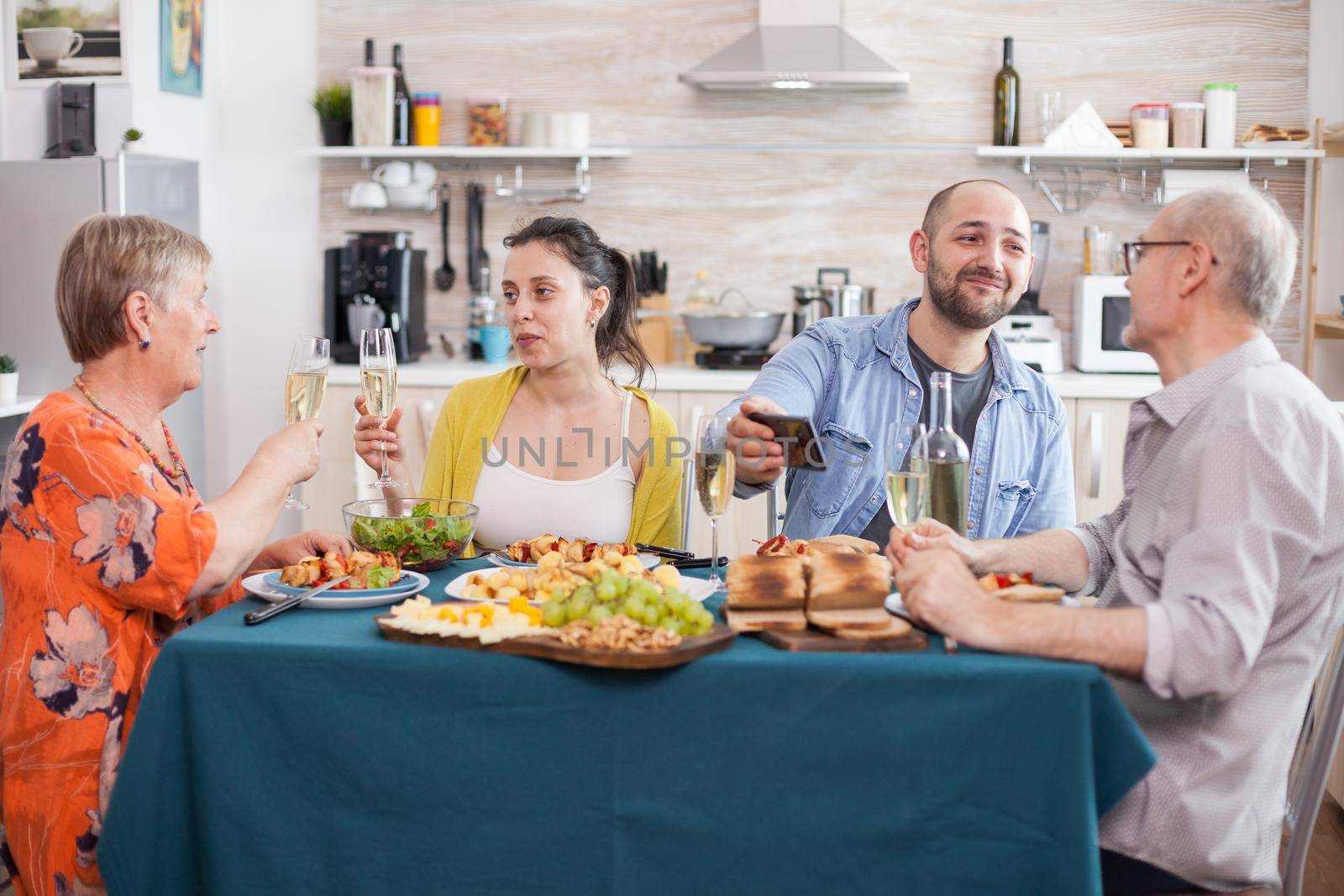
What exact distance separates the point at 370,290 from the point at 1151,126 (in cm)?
284

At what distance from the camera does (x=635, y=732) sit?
147cm

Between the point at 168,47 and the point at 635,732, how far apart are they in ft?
12.6

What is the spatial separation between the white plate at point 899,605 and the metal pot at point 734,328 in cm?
269

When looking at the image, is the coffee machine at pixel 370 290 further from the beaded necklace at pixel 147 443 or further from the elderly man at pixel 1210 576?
the elderly man at pixel 1210 576

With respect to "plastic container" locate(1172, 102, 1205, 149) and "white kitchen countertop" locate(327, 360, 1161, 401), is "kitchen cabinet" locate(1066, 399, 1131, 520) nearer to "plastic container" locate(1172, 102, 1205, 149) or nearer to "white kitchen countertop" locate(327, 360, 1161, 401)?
"white kitchen countertop" locate(327, 360, 1161, 401)

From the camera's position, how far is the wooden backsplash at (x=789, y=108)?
4.49 metres

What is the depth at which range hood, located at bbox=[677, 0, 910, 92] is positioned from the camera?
422cm

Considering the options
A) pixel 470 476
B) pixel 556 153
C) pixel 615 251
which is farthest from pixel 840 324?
pixel 556 153

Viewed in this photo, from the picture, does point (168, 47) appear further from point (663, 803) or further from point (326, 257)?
point (663, 803)

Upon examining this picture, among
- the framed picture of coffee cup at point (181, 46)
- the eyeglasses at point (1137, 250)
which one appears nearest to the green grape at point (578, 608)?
the eyeglasses at point (1137, 250)

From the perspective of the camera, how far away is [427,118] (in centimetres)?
463

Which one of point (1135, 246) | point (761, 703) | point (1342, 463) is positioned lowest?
point (761, 703)

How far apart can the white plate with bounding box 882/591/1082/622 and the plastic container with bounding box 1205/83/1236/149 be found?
3.20 m

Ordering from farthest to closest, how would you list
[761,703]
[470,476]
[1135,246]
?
[470,476]
[1135,246]
[761,703]
